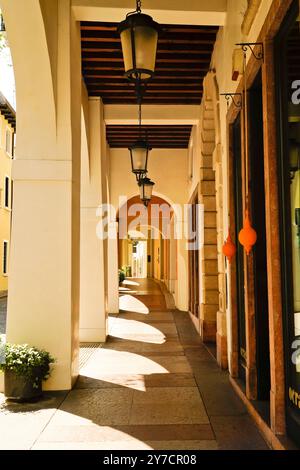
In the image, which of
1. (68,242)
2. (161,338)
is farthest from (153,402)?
(161,338)

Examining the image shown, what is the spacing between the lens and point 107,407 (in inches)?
176

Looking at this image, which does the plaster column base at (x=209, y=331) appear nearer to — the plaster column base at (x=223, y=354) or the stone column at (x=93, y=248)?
the stone column at (x=93, y=248)

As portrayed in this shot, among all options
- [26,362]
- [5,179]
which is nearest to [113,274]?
[26,362]

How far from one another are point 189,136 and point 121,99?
3071 millimetres

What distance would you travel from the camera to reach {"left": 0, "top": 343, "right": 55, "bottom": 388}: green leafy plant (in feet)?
15.3

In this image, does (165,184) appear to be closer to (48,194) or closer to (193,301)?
(193,301)

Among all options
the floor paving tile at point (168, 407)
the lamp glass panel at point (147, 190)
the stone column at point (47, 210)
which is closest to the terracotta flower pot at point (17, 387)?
the stone column at point (47, 210)

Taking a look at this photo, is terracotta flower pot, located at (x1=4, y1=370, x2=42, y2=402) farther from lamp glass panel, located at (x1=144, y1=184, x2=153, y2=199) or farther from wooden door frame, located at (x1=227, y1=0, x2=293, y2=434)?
lamp glass panel, located at (x1=144, y1=184, x2=153, y2=199)

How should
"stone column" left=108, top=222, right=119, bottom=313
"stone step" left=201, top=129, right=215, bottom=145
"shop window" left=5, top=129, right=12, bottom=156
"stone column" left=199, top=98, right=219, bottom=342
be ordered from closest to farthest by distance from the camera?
"stone step" left=201, top=129, right=215, bottom=145 < "stone column" left=199, top=98, right=219, bottom=342 < "stone column" left=108, top=222, right=119, bottom=313 < "shop window" left=5, top=129, right=12, bottom=156

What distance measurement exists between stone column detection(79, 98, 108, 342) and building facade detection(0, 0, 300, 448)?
17cm

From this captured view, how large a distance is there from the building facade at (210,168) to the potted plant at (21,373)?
0.38 metres

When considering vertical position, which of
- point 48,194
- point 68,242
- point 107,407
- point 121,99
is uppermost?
point 121,99

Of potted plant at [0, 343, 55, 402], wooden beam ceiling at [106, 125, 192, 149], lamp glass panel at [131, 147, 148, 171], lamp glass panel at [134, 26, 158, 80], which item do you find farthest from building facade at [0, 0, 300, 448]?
wooden beam ceiling at [106, 125, 192, 149]

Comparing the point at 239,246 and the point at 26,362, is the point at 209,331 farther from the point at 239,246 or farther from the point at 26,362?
the point at 26,362
